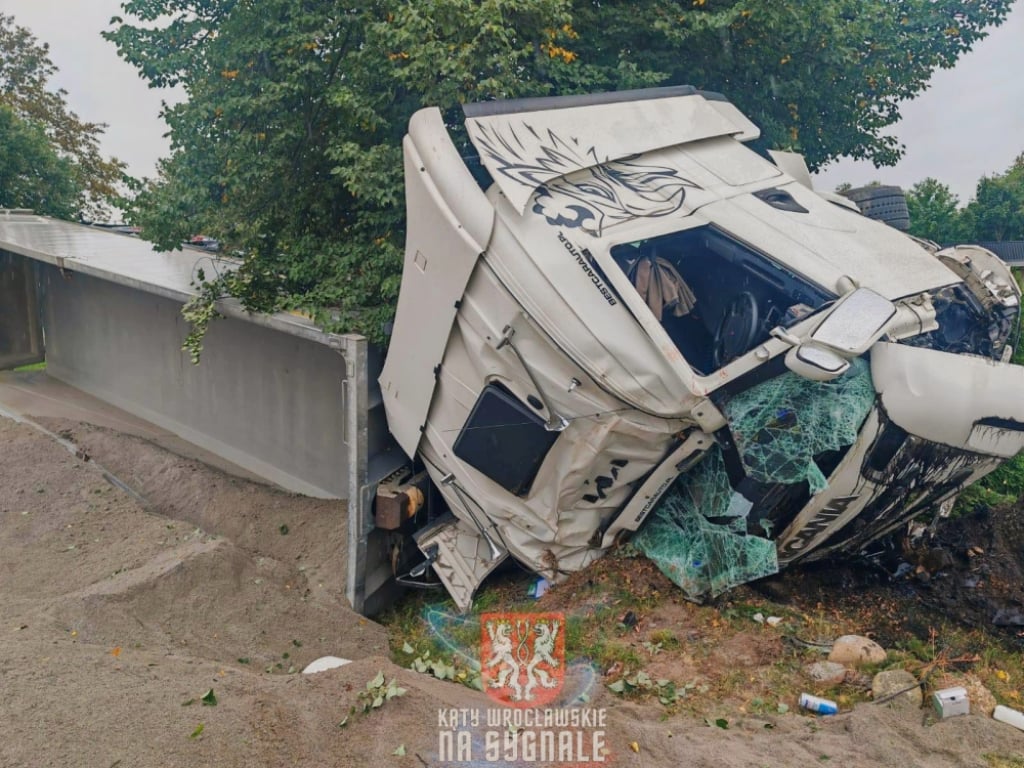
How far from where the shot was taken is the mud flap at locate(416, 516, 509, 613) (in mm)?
5977

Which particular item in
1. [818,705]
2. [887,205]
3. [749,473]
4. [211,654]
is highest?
[887,205]

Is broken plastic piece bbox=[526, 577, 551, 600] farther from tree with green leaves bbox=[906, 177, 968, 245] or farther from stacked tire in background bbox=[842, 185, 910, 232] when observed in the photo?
tree with green leaves bbox=[906, 177, 968, 245]

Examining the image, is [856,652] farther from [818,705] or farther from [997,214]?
[997,214]

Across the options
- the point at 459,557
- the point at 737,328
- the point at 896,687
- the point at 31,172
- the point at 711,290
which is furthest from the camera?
the point at 31,172

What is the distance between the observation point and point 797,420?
4449 mm

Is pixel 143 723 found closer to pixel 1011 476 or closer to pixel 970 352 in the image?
pixel 970 352

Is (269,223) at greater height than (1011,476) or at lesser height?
greater

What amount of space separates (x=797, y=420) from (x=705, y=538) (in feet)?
3.72

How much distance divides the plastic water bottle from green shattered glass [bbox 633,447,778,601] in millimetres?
795

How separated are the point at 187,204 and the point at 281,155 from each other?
3.60 ft

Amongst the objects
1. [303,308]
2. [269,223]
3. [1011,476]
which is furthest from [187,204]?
[1011,476]

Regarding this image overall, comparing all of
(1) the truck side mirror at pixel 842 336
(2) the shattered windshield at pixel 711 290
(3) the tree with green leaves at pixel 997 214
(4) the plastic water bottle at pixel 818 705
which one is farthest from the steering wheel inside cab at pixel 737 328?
(3) the tree with green leaves at pixel 997 214

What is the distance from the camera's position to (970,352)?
4.91m

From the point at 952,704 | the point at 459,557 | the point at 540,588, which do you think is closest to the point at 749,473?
the point at 952,704
